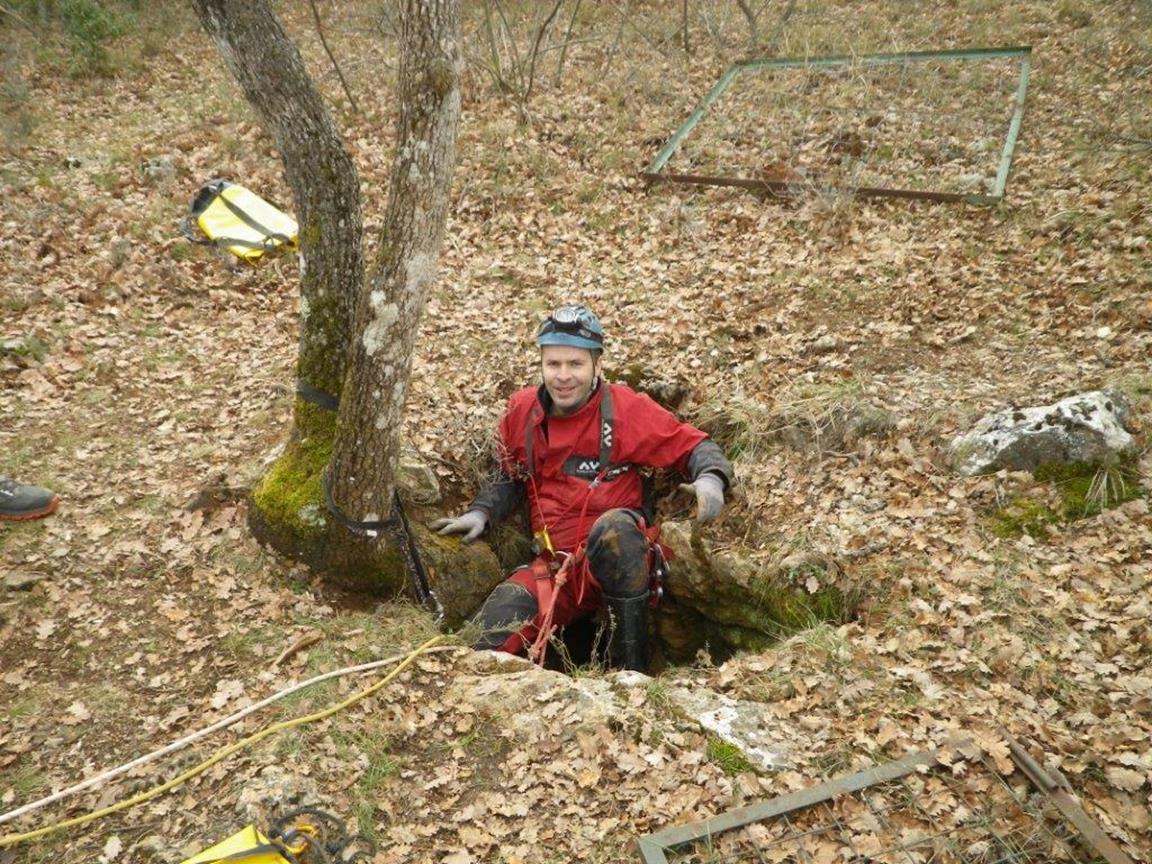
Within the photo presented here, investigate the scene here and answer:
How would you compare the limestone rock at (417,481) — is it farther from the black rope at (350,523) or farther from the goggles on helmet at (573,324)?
the goggles on helmet at (573,324)

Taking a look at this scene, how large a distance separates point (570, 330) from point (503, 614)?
1.86 metres

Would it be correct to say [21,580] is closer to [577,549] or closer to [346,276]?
[346,276]

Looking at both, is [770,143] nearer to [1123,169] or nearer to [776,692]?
[1123,169]

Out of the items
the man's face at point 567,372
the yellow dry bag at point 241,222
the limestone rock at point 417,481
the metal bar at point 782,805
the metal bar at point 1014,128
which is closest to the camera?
the metal bar at point 782,805

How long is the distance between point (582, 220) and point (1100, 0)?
29.6 feet

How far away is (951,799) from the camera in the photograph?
3.39 meters

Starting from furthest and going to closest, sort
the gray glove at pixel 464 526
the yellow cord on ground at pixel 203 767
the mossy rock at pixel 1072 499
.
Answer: the gray glove at pixel 464 526 < the mossy rock at pixel 1072 499 < the yellow cord on ground at pixel 203 767

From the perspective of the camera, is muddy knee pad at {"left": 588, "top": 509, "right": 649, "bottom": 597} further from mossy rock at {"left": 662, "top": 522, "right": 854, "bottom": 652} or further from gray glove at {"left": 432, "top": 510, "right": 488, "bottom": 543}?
gray glove at {"left": 432, "top": 510, "right": 488, "bottom": 543}

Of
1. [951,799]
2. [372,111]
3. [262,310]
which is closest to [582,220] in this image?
[262,310]

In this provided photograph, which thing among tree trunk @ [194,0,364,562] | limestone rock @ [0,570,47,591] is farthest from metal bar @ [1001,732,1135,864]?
limestone rock @ [0,570,47,591]

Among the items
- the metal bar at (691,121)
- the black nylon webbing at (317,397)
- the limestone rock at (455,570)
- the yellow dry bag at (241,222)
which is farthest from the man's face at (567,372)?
the metal bar at (691,121)

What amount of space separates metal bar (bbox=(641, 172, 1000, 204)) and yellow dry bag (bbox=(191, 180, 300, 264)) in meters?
4.36

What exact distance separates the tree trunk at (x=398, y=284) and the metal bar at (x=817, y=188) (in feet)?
19.7

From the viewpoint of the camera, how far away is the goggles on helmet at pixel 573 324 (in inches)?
207
